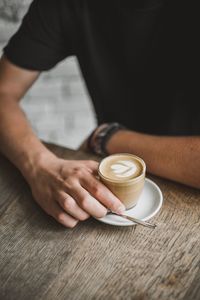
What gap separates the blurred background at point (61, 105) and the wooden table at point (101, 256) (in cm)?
136

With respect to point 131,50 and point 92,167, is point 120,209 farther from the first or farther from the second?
point 131,50

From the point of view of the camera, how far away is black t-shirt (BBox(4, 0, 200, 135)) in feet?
4.03

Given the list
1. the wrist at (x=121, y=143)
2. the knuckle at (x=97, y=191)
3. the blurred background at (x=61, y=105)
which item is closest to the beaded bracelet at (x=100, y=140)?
the wrist at (x=121, y=143)

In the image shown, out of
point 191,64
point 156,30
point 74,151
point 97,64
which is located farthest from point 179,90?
point 74,151

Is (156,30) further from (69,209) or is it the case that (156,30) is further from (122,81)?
(69,209)

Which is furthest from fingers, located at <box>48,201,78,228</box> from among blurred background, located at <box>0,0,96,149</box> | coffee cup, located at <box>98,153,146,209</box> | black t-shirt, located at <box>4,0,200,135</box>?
blurred background, located at <box>0,0,96,149</box>

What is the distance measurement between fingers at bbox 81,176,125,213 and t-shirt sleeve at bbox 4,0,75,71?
63 centimetres

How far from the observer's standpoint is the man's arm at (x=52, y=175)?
2.82ft

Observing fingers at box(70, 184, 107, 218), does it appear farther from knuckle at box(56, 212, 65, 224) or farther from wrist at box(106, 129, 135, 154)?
wrist at box(106, 129, 135, 154)

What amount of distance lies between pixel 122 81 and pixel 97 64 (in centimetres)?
11

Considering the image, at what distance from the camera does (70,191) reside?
90 centimetres

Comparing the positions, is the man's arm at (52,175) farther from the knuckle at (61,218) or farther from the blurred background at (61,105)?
the blurred background at (61,105)

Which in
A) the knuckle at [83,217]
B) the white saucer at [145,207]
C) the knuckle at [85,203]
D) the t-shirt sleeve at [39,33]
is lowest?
the white saucer at [145,207]

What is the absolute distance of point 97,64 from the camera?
4.64ft
